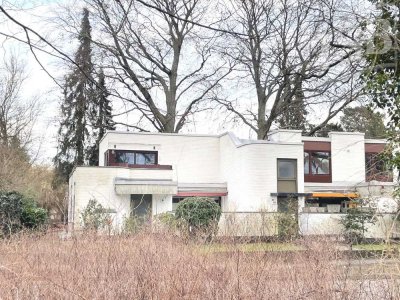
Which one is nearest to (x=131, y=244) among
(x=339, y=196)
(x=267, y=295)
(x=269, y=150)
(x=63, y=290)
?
(x=63, y=290)


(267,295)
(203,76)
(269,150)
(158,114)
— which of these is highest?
(203,76)

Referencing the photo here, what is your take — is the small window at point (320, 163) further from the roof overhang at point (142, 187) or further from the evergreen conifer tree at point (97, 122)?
the evergreen conifer tree at point (97, 122)

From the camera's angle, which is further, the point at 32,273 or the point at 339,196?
the point at 339,196

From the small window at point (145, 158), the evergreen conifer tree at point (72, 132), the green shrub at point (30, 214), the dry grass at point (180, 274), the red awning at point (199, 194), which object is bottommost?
the green shrub at point (30, 214)

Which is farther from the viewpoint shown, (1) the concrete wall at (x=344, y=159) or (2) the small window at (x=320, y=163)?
(2) the small window at (x=320, y=163)

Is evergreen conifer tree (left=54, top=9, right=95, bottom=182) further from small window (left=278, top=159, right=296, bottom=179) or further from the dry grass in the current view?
the dry grass

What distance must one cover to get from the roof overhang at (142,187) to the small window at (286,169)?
5376 mm

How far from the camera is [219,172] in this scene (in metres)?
27.4

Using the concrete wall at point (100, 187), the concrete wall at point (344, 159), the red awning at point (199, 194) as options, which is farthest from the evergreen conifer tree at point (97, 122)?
the concrete wall at point (344, 159)

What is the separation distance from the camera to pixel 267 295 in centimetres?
417

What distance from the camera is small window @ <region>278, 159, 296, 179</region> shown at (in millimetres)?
24359

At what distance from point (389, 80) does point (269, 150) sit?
1633cm

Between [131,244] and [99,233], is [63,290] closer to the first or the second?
[131,244]

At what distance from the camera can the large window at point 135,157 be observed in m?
25.8
